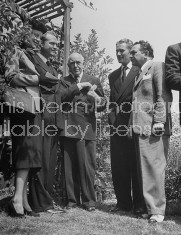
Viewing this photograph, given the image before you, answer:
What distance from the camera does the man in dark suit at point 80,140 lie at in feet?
16.8

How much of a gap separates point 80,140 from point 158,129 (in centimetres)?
120

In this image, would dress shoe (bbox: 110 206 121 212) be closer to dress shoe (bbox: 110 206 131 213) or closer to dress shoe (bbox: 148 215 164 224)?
dress shoe (bbox: 110 206 131 213)

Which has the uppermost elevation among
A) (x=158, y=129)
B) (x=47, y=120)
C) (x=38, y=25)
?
(x=38, y=25)

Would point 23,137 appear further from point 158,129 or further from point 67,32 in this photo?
point 67,32

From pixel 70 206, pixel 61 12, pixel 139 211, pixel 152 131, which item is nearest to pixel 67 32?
pixel 61 12

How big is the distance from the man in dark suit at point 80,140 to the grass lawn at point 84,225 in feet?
1.37

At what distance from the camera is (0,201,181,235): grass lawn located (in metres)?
3.72

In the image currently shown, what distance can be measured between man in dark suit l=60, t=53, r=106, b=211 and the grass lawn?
1.37 feet

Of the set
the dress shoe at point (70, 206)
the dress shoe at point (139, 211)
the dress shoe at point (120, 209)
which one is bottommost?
Result: the dress shoe at point (120, 209)

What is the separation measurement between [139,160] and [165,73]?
44.2 inches

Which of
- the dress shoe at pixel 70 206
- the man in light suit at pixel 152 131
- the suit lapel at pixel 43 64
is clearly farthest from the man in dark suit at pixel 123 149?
the suit lapel at pixel 43 64

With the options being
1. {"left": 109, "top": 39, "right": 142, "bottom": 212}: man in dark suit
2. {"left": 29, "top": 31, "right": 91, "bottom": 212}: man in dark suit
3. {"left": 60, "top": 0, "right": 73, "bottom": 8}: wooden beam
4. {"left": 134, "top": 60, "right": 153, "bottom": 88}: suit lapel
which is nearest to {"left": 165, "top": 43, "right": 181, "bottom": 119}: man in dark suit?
{"left": 134, "top": 60, "right": 153, "bottom": 88}: suit lapel

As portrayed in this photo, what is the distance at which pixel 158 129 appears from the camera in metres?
4.41

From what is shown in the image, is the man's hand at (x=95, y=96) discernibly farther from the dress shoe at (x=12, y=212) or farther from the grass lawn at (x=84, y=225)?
the dress shoe at (x=12, y=212)
